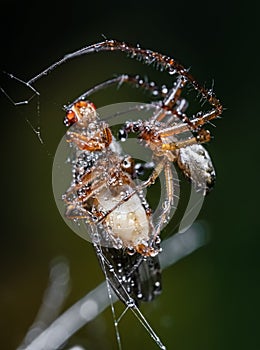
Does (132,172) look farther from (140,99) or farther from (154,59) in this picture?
(140,99)

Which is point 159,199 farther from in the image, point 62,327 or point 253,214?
point 253,214

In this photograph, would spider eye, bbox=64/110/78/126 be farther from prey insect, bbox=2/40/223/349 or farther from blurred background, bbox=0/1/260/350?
blurred background, bbox=0/1/260/350

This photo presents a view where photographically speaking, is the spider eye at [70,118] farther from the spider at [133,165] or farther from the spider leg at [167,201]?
the spider leg at [167,201]

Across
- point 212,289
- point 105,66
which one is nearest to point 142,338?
point 212,289

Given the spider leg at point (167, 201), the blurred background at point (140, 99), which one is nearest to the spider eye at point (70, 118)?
the spider leg at point (167, 201)

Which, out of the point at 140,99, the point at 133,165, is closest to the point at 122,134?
the point at 133,165

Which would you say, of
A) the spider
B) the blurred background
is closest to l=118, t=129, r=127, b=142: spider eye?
the spider

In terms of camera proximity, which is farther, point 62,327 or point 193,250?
point 193,250
